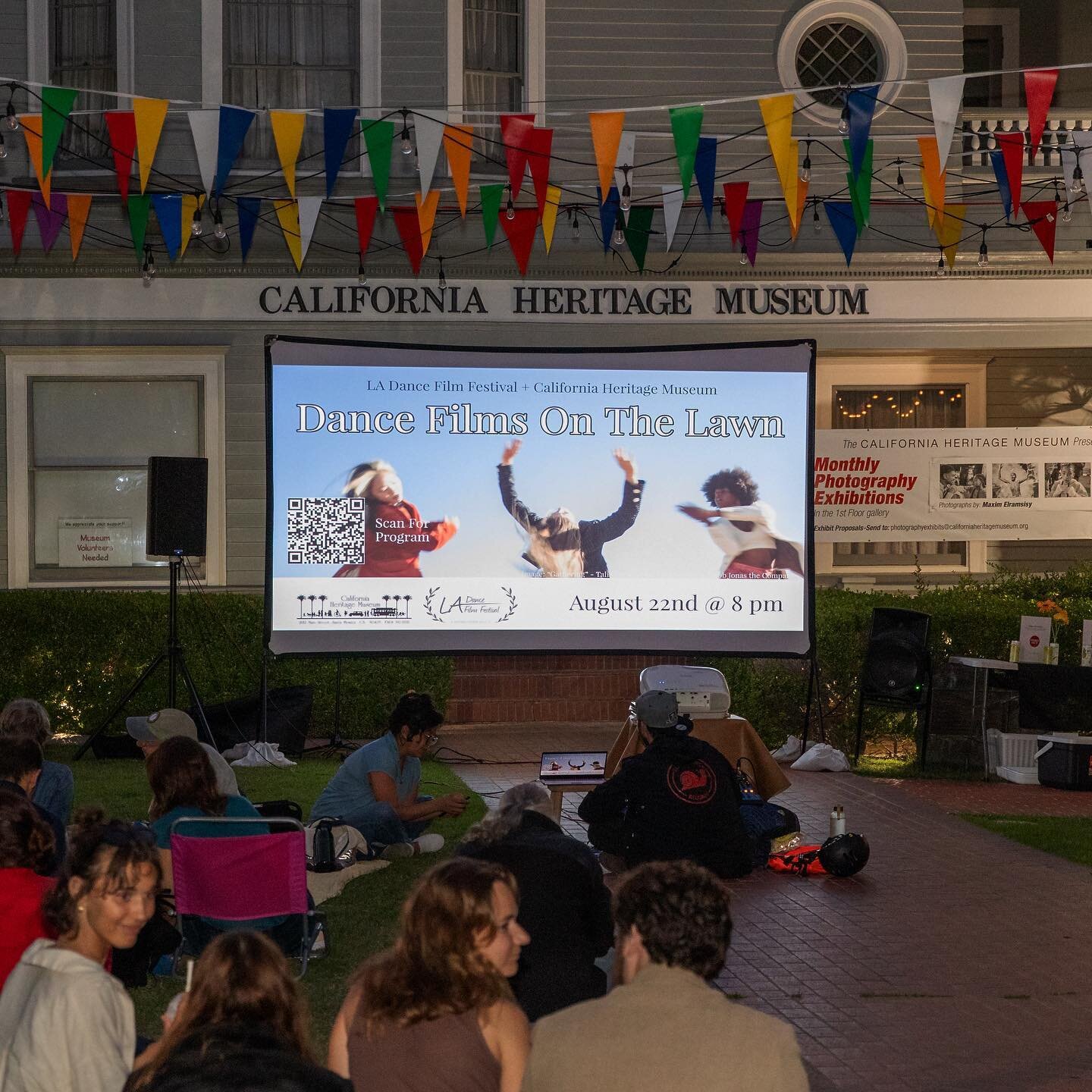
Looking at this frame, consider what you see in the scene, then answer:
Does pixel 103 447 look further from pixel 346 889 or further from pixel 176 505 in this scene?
pixel 346 889

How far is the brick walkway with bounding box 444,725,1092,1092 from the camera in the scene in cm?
548

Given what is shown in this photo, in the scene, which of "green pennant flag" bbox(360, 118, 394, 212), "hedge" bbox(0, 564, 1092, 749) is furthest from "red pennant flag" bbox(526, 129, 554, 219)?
"hedge" bbox(0, 564, 1092, 749)

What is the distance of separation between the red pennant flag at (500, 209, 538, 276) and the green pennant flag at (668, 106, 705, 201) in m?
2.09

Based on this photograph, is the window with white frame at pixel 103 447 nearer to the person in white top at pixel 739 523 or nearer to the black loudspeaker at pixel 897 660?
the person in white top at pixel 739 523

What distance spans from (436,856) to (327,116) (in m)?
6.74

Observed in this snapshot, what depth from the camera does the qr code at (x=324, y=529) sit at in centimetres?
1130

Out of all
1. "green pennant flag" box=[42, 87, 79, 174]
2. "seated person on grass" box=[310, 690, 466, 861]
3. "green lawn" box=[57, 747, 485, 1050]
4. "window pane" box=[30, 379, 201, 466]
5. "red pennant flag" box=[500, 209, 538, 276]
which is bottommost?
"green lawn" box=[57, 747, 485, 1050]

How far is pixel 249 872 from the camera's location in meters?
6.01

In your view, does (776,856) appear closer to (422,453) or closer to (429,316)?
(422,453)

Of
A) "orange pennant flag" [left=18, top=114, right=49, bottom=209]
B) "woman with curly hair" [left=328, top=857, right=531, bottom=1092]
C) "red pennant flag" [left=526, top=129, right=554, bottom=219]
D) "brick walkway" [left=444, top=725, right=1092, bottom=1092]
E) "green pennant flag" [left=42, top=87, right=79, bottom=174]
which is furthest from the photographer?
"red pennant flag" [left=526, top=129, right=554, bottom=219]

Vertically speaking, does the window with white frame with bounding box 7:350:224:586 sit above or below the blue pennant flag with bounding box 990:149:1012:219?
below

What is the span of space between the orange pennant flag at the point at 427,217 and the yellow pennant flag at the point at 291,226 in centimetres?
121

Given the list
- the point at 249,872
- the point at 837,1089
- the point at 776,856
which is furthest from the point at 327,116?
the point at 837,1089

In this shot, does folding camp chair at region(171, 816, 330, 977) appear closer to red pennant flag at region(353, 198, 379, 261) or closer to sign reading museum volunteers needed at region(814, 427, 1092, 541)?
red pennant flag at region(353, 198, 379, 261)
